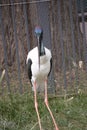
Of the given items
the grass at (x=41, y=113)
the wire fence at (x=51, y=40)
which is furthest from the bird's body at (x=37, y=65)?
the wire fence at (x=51, y=40)

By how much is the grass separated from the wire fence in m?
0.52

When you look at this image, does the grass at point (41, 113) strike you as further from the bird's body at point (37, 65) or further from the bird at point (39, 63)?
the bird's body at point (37, 65)

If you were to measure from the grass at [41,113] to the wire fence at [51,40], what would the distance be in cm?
52

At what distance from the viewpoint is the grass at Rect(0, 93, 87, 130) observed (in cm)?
573

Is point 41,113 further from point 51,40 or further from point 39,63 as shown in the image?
point 51,40

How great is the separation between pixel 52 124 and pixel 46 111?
342 mm

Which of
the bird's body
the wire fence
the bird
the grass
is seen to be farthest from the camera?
the wire fence

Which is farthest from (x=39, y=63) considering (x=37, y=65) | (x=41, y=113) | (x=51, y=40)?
(x=51, y=40)

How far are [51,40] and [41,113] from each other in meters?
1.77

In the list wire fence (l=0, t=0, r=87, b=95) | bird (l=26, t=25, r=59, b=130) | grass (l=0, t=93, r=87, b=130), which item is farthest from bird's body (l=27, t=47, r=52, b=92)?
wire fence (l=0, t=0, r=87, b=95)

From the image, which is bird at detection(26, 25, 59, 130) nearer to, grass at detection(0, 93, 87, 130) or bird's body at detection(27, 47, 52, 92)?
bird's body at detection(27, 47, 52, 92)

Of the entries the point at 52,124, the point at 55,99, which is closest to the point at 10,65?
the point at 55,99

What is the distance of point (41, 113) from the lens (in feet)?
20.0

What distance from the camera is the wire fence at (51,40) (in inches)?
280
